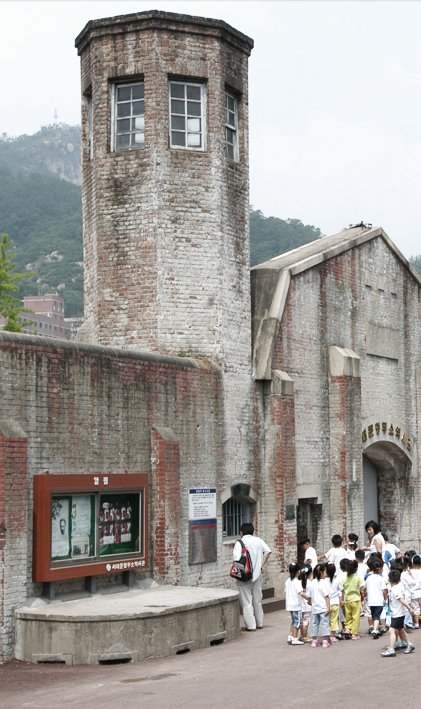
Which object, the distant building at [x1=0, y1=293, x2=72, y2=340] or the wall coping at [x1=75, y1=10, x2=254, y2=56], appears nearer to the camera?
the wall coping at [x1=75, y1=10, x2=254, y2=56]

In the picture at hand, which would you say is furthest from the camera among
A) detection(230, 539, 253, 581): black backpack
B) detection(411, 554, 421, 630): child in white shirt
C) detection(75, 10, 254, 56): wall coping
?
detection(75, 10, 254, 56): wall coping

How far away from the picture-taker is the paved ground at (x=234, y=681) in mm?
9531

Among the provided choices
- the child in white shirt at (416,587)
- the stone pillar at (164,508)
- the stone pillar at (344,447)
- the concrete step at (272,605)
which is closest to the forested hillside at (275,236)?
the stone pillar at (344,447)

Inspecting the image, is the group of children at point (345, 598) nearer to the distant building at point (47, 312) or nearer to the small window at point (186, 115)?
the small window at point (186, 115)

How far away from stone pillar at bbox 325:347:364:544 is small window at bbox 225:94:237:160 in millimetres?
5035

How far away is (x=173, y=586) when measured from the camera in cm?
1498

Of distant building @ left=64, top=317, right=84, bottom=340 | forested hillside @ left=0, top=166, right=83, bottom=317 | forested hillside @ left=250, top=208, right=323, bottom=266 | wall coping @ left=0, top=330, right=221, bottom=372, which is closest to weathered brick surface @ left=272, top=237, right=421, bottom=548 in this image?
wall coping @ left=0, top=330, right=221, bottom=372

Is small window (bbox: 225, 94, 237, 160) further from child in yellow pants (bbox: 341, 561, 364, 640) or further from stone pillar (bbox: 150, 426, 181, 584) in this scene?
child in yellow pants (bbox: 341, 561, 364, 640)

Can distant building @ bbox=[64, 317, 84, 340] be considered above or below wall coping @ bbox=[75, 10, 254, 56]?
above

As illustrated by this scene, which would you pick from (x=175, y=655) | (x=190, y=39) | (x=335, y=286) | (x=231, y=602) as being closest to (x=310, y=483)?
(x=335, y=286)

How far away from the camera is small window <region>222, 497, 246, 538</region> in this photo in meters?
17.3

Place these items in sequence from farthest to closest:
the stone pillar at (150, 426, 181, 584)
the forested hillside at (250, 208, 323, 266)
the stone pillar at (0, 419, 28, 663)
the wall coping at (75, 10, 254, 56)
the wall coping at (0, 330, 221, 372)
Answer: the forested hillside at (250, 208, 323, 266)
the wall coping at (75, 10, 254, 56)
the stone pillar at (150, 426, 181, 584)
the wall coping at (0, 330, 221, 372)
the stone pillar at (0, 419, 28, 663)

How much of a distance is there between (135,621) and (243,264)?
8527 millimetres

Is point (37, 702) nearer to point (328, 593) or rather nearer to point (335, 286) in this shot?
point (328, 593)
